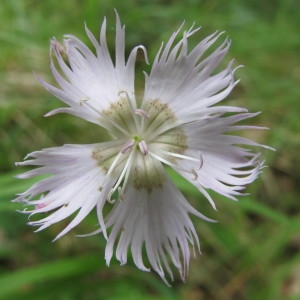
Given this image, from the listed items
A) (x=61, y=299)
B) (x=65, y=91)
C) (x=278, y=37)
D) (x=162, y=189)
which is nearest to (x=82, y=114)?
(x=65, y=91)

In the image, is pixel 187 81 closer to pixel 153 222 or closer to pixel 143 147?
pixel 143 147

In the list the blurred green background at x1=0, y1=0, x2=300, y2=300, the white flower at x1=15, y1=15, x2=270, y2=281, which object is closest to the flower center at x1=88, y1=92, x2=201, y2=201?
the white flower at x1=15, y1=15, x2=270, y2=281

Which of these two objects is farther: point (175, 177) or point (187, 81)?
point (175, 177)

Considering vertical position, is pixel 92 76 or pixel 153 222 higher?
pixel 92 76

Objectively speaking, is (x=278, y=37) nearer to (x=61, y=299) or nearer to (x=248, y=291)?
(x=248, y=291)

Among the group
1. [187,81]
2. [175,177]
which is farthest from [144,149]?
[175,177]

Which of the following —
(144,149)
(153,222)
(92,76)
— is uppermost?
(92,76)

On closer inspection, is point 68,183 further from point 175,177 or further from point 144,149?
point 175,177
